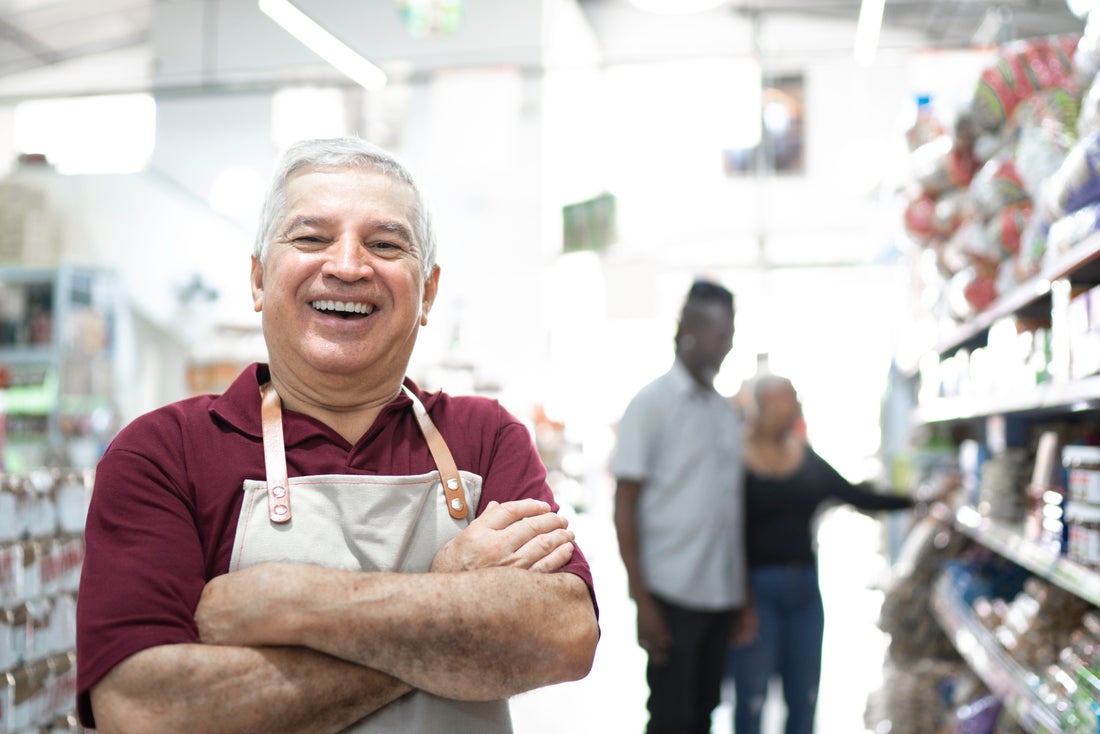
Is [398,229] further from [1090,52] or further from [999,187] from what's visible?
[999,187]

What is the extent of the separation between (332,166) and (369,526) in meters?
0.51

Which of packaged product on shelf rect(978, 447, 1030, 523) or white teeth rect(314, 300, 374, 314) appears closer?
white teeth rect(314, 300, 374, 314)

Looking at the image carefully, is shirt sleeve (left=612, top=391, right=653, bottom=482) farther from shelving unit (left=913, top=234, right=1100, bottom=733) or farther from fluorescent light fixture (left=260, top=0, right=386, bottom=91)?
fluorescent light fixture (left=260, top=0, right=386, bottom=91)

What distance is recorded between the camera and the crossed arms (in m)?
1.30

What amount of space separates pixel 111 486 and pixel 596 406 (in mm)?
12484

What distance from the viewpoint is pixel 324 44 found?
278 inches

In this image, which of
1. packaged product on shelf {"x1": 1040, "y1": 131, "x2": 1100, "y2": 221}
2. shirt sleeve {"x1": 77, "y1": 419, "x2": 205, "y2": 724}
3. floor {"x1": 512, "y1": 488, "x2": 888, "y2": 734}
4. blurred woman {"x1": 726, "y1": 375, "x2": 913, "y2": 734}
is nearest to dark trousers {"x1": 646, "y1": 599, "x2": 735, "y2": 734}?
blurred woman {"x1": 726, "y1": 375, "x2": 913, "y2": 734}

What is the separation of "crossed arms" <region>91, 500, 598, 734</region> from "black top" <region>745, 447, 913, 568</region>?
266cm

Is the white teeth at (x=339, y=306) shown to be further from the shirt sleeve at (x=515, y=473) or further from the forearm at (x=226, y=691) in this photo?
the forearm at (x=226, y=691)

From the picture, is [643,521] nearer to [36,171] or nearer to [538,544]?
[538,544]

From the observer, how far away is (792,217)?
13586 millimetres

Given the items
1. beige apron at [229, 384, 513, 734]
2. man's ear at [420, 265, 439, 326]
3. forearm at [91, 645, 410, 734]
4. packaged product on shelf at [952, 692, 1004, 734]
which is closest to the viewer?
forearm at [91, 645, 410, 734]

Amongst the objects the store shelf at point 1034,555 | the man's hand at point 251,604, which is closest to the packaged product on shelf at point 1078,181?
the store shelf at point 1034,555

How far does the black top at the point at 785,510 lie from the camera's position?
397 centimetres
